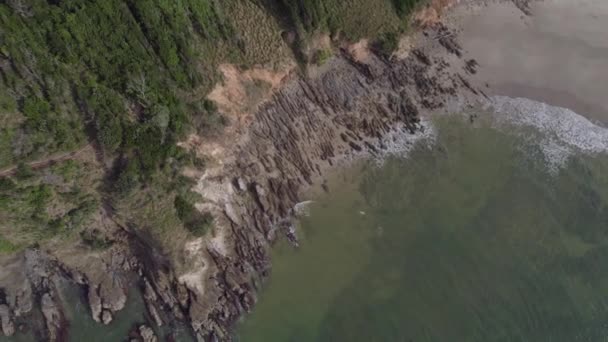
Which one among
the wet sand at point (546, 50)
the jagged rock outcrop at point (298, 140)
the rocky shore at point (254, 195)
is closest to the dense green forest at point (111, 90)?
the rocky shore at point (254, 195)

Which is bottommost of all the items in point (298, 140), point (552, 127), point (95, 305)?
point (552, 127)

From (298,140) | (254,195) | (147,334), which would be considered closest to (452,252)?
(298,140)

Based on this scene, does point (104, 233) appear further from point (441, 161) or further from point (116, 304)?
point (441, 161)

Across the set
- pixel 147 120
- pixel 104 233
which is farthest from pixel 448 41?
pixel 104 233

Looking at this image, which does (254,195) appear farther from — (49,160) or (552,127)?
(552,127)

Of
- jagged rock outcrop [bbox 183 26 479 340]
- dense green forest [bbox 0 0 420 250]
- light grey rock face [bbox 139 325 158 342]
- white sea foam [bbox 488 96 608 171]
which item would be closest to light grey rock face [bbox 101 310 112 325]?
light grey rock face [bbox 139 325 158 342]

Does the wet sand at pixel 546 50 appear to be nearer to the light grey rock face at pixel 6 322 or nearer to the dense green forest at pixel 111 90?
the dense green forest at pixel 111 90
